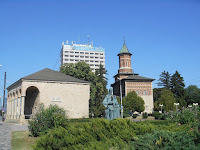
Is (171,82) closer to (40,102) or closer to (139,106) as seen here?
(139,106)

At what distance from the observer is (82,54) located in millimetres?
114438

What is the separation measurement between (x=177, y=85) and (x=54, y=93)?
44558 mm

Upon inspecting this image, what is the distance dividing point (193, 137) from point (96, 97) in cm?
3967

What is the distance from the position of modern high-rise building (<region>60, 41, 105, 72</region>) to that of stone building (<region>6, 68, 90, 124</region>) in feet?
243

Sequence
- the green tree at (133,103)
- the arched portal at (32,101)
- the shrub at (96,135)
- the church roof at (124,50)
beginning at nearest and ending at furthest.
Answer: the shrub at (96,135) → the arched portal at (32,101) → the green tree at (133,103) → the church roof at (124,50)

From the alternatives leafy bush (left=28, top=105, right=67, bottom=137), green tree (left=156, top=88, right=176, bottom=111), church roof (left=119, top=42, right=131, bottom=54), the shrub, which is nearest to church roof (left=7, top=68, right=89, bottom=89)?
leafy bush (left=28, top=105, right=67, bottom=137)

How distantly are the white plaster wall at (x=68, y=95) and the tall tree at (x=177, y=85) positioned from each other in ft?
127

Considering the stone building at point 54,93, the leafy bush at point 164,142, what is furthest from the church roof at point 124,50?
the leafy bush at point 164,142

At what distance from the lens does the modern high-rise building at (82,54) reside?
4350 inches

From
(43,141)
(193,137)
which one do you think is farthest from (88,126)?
(193,137)

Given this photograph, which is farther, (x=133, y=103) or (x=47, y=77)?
(x=133, y=103)

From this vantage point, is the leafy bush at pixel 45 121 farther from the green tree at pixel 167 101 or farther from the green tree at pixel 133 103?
the green tree at pixel 167 101


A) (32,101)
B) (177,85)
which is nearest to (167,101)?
(177,85)

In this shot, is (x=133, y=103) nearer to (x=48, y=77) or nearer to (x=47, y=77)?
(x=48, y=77)
